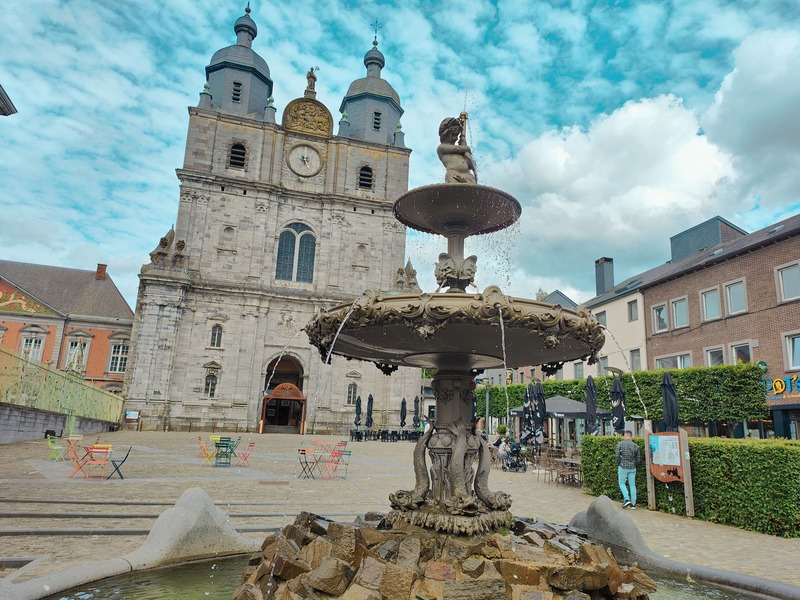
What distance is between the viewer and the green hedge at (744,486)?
8.86 m

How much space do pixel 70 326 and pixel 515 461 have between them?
4764 cm

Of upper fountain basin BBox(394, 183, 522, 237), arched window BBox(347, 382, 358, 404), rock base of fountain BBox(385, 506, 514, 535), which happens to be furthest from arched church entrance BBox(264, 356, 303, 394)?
rock base of fountain BBox(385, 506, 514, 535)

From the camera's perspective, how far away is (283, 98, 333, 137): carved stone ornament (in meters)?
44.2

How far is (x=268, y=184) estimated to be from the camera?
4084 centimetres

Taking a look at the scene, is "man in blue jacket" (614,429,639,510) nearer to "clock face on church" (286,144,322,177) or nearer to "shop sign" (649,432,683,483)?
"shop sign" (649,432,683,483)

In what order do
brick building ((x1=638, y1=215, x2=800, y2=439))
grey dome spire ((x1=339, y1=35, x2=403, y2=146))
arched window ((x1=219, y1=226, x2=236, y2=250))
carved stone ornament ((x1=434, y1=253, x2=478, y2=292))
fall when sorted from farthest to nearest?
grey dome spire ((x1=339, y1=35, x2=403, y2=146))
arched window ((x1=219, y1=226, x2=236, y2=250))
brick building ((x1=638, y1=215, x2=800, y2=439))
carved stone ornament ((x1=434, y1=253, x2=478, y2=292))

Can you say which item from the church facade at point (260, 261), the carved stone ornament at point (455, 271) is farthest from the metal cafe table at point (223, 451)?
the church facade at point (260, 261)

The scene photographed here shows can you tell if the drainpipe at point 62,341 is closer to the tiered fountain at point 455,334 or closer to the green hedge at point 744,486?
the tiered fountain at point 455,334

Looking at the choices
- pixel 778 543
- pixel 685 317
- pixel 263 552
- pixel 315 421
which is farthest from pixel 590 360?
pixel 315 421

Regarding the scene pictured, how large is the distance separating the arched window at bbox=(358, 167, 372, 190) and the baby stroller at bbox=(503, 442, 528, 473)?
2965 centimetres

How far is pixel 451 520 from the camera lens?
538 cm

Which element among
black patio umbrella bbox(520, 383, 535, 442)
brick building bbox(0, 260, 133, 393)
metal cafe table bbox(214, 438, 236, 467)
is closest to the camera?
metal cafe table bbox(214, 438, 236, 467)

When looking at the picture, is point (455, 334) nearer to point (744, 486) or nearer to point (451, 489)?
point (451, 489)

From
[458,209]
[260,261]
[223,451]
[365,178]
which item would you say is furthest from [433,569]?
[365,178]
